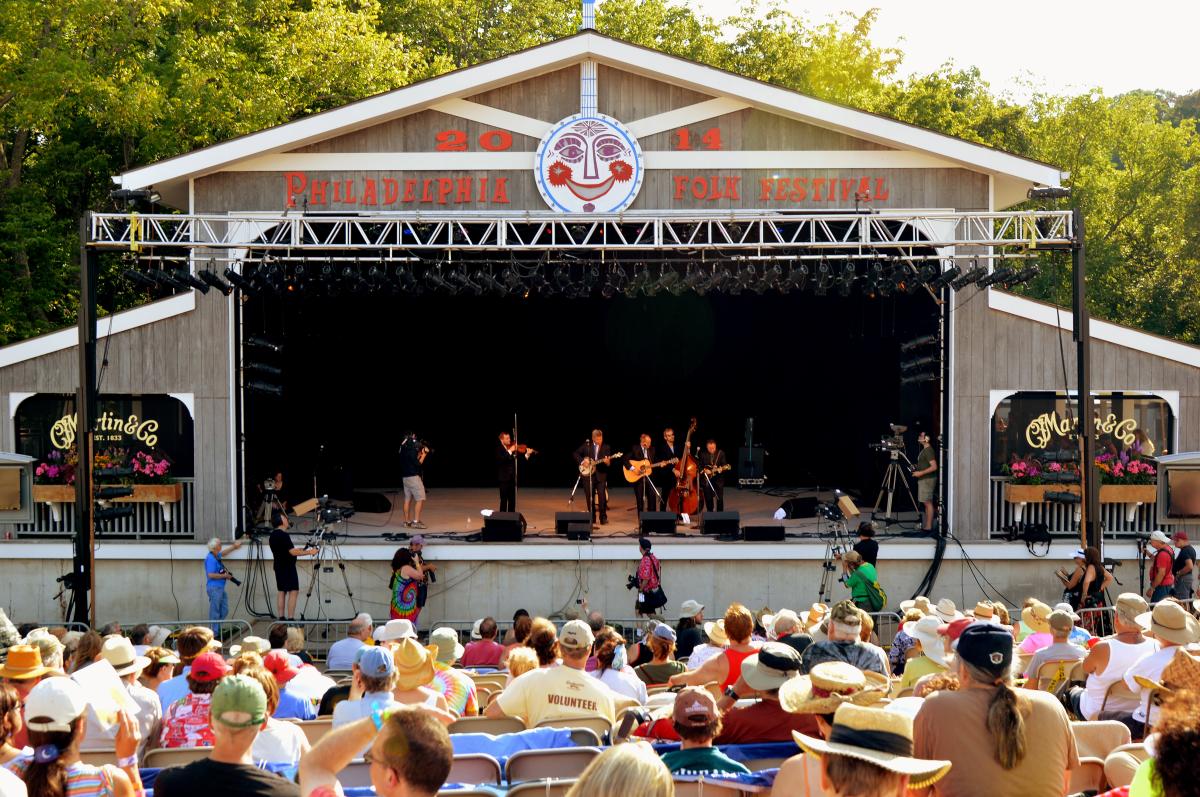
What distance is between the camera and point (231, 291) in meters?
18.4

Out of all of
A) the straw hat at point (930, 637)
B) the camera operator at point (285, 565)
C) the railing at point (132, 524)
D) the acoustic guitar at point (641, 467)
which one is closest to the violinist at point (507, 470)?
the acoustic guitar at point (641, 467)

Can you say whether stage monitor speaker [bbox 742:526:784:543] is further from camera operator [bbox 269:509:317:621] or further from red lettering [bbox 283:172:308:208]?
red lettering [bbox 283:172:308:208]

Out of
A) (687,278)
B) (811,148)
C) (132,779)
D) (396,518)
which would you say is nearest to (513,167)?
(687,278)

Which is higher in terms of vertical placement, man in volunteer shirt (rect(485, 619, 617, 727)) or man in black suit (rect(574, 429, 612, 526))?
man in black suit (rect(574, 429, 612, 526))

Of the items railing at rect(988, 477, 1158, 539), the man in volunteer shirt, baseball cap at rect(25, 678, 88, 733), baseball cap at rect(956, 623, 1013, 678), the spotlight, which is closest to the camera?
baseball cap at rect(25, 678, 88, 733)

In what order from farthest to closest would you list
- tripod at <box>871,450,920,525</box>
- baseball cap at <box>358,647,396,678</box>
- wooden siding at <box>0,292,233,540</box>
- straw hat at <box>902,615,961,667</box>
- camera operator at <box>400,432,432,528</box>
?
tripod at <box>871,450,920,525</box> < camera operator at <box>400,432,432,528</box> < wooden siding at <box>0,292,233,540</box> < straw hat at <box>902,615,961,667</box> < baseball cap at <box>358,647,396,678</box>

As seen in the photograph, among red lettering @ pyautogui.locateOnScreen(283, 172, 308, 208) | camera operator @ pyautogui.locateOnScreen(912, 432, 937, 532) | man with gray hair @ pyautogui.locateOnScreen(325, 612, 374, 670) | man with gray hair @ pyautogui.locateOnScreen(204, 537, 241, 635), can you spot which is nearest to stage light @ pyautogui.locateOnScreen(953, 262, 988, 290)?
camera operator @ pyautogui.locateOnScreen(912, 432, 937, 532)

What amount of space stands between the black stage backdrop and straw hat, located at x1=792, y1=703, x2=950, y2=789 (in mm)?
20162

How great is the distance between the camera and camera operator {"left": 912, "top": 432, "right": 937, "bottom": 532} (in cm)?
1914

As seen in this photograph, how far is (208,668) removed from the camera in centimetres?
677

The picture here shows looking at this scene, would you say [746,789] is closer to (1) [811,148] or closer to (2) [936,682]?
(2) [936,682]

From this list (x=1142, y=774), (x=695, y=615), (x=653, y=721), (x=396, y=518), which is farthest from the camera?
(x=396, y=518)

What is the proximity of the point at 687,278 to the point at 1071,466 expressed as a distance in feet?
19.7

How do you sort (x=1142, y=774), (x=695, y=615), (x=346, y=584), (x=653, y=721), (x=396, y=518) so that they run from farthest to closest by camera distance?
(x=396, y=518)
(x=346, y=584)
(x=695, y=615)
(x=653, y=721)
(x=1142, y=774)
